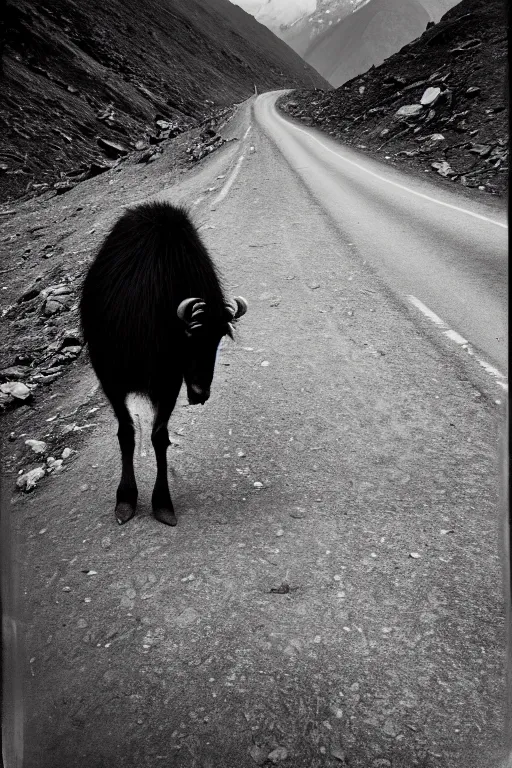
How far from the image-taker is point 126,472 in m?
3.95

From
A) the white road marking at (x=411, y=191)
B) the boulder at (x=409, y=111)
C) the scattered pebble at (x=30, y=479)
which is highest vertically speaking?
the boulder at (x=409, y=111)

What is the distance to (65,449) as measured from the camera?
5.01 metres

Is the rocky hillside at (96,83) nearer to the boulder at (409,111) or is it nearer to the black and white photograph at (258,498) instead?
the black and white photograph at (258,498)

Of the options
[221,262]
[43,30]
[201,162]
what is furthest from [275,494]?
[43,30]

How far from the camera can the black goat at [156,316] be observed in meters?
3.37

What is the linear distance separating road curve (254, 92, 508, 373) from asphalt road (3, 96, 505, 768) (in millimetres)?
633

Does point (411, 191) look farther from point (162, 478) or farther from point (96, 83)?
point (96, 83)

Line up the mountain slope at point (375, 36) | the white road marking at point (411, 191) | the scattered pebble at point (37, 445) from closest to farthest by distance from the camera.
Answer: the scattered pebble at point (37, 445) < the white road marking at point (411, 191) < the mountain slope at point (375, 36)

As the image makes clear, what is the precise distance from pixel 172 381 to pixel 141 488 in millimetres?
1066

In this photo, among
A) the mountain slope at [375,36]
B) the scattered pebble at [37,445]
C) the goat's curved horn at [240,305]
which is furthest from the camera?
the mountain slope at [375,36]

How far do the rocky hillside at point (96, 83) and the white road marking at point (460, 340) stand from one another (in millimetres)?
4635

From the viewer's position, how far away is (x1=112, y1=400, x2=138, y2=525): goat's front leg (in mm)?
3896

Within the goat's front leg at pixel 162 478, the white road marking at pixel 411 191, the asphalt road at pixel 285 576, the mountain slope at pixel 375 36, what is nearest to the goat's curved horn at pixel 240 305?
the goat's front leg at pixel 162 478

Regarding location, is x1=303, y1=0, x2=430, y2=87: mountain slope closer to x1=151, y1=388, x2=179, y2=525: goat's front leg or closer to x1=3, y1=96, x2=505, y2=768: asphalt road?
x1=3, y1=96, x2=505, y2=768: asphalt road
